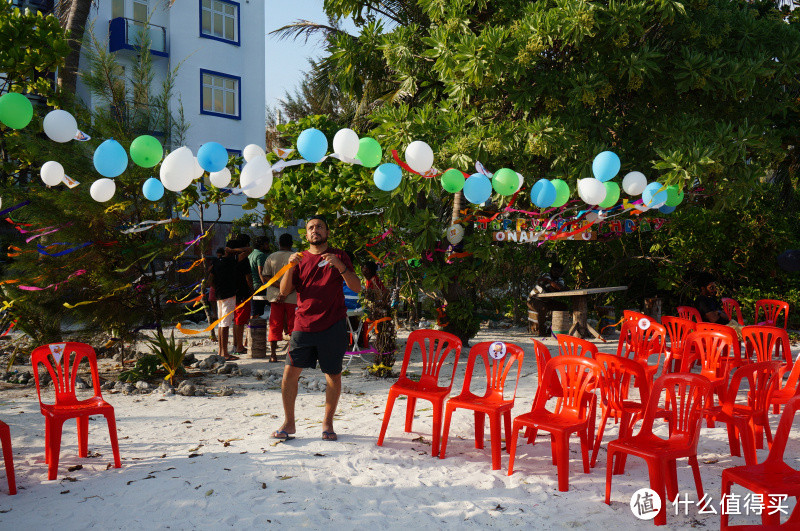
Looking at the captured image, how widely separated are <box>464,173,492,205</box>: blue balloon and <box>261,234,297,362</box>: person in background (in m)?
3.24

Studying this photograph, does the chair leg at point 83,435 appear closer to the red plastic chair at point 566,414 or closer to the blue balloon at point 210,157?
the blue balloon at point 210,157

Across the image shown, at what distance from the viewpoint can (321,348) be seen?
4836mm

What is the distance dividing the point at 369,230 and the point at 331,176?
4.12 feet

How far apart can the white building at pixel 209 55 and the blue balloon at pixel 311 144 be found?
11.1 metres

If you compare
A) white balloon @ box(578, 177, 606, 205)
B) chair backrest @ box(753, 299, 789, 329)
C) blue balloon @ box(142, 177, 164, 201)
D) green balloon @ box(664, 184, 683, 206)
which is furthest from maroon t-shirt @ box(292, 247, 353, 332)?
chair backrest @ box(753, 299, 789, 329)

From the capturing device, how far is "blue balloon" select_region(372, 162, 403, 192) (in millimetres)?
5645

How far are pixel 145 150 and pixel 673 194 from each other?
4.97m

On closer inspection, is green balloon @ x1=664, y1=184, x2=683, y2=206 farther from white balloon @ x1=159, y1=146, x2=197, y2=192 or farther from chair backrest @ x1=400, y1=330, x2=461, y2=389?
white balloon @ x1=159, y1=146, x2=197, y2=192

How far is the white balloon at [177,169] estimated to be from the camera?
5.04 metres

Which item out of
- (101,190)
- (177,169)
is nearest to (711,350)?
(177,169)

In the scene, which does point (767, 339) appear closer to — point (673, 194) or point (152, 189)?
point (673, 194)

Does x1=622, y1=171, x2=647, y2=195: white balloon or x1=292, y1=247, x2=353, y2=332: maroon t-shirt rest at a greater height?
x1=622, y1=171, x2=647, y2=195: white balloon

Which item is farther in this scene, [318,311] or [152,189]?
[152,189]

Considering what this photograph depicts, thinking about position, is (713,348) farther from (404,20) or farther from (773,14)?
(404,20)
